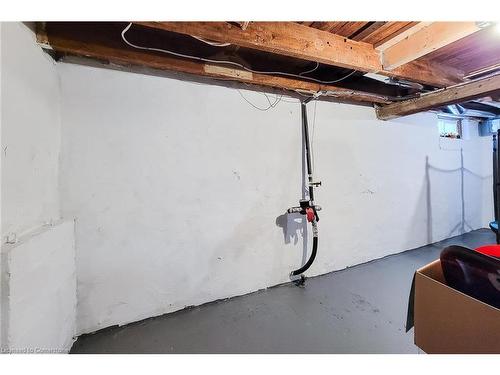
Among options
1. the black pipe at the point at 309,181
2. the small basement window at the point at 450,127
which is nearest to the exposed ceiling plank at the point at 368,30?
the black pipe at the point at 309,181

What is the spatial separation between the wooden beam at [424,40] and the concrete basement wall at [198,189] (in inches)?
34.0

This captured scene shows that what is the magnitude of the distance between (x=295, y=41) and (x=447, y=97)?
1.85 meters

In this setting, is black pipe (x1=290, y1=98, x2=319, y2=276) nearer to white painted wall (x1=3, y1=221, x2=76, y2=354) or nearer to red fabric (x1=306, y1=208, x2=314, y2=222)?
red fabric (x1=306, y1=208, x2=314, y2=222)

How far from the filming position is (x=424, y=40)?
4.77 ft

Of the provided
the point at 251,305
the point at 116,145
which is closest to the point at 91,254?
the point at 116,145

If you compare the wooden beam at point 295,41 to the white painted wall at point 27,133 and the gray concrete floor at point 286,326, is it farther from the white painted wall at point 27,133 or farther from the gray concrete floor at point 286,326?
the gray concrete floor at point 286,326

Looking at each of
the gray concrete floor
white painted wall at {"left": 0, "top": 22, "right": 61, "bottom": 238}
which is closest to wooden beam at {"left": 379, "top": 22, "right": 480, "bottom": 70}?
the gray concrete floor

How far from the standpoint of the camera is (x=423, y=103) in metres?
2.41

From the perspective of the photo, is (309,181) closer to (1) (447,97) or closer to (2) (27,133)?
(1) (447,97)

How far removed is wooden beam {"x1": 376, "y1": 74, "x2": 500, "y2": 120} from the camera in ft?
6.50

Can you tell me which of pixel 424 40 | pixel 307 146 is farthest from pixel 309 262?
pixel 424 40

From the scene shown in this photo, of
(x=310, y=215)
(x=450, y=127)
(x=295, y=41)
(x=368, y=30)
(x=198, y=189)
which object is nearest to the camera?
(x=295, y=41)

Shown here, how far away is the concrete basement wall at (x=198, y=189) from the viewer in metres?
1.60
